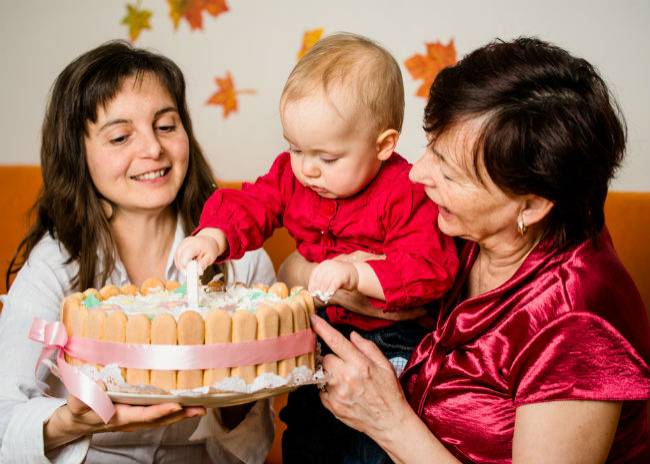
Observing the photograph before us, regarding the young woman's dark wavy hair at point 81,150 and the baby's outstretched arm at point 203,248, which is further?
the young woman's dark wavy hair at point 81,150

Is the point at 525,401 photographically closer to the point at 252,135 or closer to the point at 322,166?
the point at 322,166

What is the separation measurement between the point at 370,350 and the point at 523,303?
345 mm

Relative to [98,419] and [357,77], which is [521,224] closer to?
[357,77]

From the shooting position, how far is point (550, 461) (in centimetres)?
131

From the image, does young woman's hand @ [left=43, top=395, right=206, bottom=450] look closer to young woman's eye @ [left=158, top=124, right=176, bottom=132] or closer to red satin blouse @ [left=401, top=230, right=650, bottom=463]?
red satin blouse @ [left=401, top=230, right=650, bottom=463]

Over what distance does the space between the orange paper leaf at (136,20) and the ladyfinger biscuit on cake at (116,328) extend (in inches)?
94.7

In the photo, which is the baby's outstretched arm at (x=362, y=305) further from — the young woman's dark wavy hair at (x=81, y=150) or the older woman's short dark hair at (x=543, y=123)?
the young woman's dark wavy hair at (x=81, y=150)

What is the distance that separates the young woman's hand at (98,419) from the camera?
134 cm

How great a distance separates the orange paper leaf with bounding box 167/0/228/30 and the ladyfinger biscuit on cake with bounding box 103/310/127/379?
227 centimetres

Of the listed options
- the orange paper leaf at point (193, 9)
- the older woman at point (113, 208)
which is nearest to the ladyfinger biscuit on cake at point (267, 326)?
the older woman at point (113, 208)

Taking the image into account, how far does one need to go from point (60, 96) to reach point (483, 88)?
3.85 ft

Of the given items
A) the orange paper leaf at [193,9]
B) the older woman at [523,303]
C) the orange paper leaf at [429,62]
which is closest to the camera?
the older woman at [523,303]

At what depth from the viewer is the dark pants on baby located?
5.54 feet

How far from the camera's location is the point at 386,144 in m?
1.62
